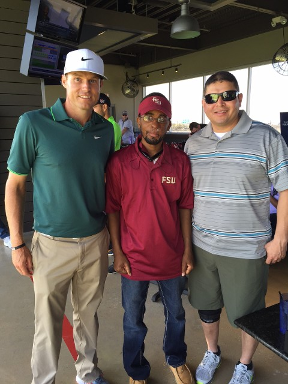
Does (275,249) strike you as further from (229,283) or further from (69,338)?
(69,338)

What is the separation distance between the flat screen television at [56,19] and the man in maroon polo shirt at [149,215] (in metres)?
2.58

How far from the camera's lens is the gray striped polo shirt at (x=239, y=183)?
154 cm

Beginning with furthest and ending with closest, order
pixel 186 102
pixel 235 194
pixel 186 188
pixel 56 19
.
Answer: pixel 186 102 → pixel 56 19 → pixel 186 188 → pixel 235 194

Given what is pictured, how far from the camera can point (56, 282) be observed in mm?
1618

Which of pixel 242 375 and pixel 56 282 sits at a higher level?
pixel 56 282

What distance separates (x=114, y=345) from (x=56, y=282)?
0.88 m

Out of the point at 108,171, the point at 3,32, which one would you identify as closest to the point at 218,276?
the point at 108,171

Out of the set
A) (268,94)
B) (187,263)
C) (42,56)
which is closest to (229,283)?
(187,263)

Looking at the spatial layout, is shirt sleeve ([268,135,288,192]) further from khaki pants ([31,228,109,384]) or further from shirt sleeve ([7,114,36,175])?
shirt sleeve ([7,114,36,175])

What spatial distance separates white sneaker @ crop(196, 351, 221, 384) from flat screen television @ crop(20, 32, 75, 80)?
346cm

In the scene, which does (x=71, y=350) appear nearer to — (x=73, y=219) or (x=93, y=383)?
(x=93, y=383)

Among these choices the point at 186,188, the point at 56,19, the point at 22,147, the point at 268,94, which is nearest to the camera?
the point at 22,147

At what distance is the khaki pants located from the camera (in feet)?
5.26

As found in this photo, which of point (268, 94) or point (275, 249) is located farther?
point (268, 94)
